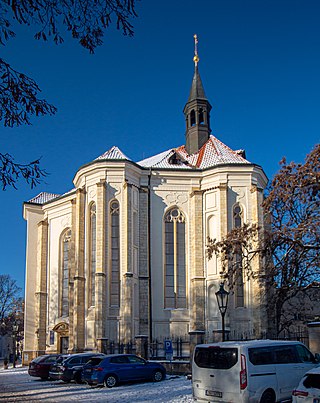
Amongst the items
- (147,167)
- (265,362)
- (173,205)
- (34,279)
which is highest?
(147,167)

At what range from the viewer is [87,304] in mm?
38188

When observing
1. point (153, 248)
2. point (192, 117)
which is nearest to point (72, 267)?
point (153, 248)

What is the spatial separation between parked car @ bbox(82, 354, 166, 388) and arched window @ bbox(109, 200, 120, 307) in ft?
46.4

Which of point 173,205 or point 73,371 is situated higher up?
point 173,205

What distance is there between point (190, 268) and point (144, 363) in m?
16.6

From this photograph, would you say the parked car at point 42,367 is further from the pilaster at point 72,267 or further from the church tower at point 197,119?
the church tower at point 197,119

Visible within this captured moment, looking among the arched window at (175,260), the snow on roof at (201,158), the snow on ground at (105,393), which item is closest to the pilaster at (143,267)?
the arched window at (175,260)

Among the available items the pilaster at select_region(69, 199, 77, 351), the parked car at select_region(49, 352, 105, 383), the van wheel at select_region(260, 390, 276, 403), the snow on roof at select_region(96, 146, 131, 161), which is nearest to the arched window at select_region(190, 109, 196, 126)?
the snow on roof at select_region(96, 146, 131, 161)

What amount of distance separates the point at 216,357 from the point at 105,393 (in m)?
7.02

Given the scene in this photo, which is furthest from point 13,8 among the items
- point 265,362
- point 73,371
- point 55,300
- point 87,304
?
point 55,300

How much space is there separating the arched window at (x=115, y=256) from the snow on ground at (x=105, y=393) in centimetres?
1279

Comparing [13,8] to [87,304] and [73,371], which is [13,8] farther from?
[87,304]

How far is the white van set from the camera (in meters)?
13.5

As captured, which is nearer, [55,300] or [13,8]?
[13,8]
